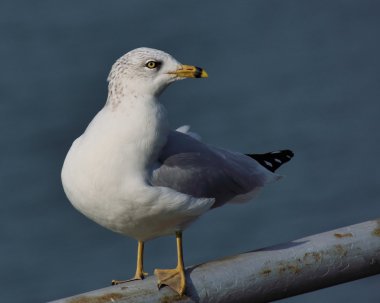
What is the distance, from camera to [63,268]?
9.96 meters

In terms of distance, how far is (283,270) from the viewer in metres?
3.46

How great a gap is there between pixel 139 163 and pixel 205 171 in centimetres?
64

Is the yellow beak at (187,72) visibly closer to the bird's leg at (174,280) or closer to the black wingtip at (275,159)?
the black wingtip at (275,159)

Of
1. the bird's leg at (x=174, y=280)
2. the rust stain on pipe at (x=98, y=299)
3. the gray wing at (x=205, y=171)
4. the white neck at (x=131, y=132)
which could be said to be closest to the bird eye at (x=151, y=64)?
the white neck at (x=131, y=132)

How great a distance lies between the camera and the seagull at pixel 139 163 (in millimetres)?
4324

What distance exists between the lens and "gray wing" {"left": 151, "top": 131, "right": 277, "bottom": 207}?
4664mm

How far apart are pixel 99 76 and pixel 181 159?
6.96 meters

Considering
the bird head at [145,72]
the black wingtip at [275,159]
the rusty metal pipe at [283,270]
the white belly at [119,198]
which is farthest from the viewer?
the black wingtip at [275,159]

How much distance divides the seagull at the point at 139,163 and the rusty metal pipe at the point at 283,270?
1.69 ft

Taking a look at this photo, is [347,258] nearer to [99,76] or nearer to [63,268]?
[63,268]

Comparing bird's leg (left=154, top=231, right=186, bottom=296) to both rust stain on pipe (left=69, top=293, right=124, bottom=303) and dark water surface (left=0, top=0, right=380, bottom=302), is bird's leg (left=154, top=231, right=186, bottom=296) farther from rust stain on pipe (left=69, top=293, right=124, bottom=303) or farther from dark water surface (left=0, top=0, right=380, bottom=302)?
dark water surface (left=0, top=0, right=380, bottom=302)

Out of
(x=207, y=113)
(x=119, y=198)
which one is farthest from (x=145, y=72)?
(x=207, y=113)

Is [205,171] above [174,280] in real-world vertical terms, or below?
above

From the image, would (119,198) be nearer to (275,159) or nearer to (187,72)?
(187,72)
